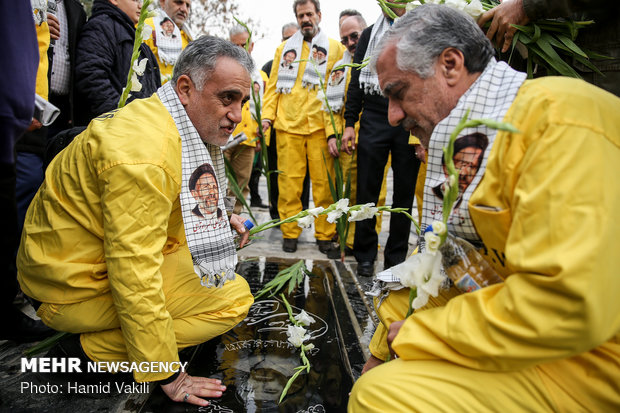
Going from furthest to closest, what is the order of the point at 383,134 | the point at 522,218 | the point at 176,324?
the point at 383,134 < the point at 176,324 < the point at 522,218

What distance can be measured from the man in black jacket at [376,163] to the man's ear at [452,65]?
1.83m

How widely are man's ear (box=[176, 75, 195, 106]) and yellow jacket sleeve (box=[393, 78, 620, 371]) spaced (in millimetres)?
1243

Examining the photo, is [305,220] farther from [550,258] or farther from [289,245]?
[289,245]

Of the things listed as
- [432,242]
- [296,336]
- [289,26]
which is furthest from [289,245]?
[289,26]

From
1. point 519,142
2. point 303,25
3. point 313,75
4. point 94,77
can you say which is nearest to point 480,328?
point 519,142

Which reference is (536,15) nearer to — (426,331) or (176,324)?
(426,331)

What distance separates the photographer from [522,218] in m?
0.89

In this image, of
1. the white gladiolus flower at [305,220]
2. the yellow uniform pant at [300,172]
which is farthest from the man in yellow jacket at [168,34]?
the white gladiolus flower at [305,220]

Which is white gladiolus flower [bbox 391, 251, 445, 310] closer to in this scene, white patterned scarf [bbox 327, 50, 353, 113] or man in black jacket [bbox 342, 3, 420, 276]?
man in black jacket [bbox 342, 3, 420, 276]

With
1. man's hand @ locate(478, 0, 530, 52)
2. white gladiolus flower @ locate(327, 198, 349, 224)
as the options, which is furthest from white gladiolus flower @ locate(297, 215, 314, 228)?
man's hand @ locate(478, 0, 530, 52)

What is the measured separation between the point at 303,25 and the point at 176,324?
10.0 ft

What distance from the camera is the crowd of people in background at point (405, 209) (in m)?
0.86

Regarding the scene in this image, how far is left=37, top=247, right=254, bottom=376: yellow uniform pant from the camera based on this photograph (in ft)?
5.15

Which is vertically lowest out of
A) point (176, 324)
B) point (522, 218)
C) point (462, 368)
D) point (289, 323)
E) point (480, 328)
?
point (289, 323)
